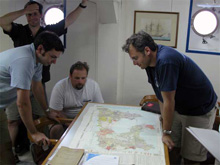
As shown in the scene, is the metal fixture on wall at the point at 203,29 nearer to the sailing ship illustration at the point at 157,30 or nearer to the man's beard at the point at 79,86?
the sailing ship illustration at the point at 157,30

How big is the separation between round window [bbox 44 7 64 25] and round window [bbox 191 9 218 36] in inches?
75.4

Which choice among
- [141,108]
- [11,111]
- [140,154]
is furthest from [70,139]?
[11,111]

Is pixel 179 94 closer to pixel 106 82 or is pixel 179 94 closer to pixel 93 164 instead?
pixel 93 164

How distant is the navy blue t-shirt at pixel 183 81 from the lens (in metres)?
1.32

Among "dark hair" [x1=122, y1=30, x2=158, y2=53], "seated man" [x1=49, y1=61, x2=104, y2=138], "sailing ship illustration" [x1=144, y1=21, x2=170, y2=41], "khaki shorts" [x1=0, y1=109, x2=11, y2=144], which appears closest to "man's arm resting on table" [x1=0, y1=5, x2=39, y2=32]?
"seated man" [x1=49, y1=61, x2=104, y2=138]

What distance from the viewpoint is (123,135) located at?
4.76 ft

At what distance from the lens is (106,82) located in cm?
301

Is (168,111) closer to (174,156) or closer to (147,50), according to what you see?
(147,50)

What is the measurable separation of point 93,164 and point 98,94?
123 centimetres

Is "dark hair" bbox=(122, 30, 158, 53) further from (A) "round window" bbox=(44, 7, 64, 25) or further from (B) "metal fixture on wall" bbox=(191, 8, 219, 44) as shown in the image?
(A) "round window" bbox=(44, 7, 64, 25)

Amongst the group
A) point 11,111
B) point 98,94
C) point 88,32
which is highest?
point 88,32

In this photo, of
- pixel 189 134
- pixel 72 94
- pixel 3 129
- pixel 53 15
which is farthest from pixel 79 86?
pixel 53 15

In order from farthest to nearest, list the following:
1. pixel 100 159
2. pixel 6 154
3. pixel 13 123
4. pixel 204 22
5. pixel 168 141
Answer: pixel 204 22 → pixel 13 123 → pixel 6 154 → pixel 168 141 → pixel 100 159

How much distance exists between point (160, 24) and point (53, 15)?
5.20 ft
